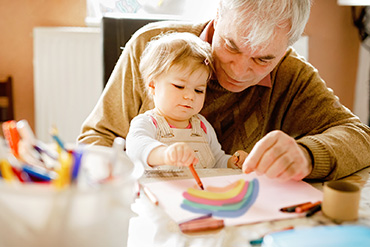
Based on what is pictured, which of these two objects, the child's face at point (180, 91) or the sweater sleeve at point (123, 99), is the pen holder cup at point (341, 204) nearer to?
the child's face at point (180, 91)

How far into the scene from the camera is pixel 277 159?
0.76 metres

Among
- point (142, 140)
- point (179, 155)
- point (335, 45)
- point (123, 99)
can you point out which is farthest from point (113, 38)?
point (335, 45)

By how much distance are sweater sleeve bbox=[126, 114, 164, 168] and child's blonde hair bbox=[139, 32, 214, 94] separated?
0.13m

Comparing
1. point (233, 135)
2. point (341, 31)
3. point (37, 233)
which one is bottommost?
point (233, 135)

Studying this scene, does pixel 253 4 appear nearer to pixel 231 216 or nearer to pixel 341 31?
pixel 231 216

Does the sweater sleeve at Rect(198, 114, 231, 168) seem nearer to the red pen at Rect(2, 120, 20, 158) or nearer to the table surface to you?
the table surface

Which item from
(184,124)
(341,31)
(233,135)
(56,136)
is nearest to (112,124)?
(184,124)

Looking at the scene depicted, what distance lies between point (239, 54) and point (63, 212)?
0.80 metres

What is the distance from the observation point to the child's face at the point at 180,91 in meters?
0.99

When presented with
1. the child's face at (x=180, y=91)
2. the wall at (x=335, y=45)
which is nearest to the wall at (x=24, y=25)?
the child's face at (x=180, y=91)

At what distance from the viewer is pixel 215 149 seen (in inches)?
43.5

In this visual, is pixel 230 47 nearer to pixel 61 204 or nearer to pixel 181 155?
pixel 181 155

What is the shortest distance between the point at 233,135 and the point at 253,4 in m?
0.44

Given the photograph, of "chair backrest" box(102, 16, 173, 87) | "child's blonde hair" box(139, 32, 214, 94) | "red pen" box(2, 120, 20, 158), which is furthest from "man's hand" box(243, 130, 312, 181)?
"chair backrest" box(102, 16, 173, 87)
